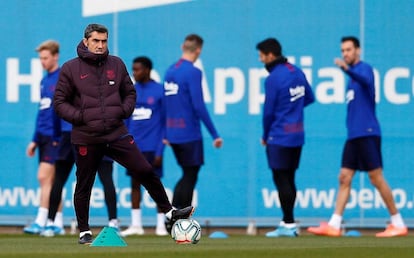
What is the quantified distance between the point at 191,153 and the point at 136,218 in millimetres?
1548

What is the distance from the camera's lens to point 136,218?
742 inches

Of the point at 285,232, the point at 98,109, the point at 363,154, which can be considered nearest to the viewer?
the point at 98,109

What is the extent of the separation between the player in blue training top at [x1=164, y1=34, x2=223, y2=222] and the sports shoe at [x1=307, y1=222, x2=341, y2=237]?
4.70ft

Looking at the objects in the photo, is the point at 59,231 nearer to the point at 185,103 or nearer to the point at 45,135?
the point at 45,135

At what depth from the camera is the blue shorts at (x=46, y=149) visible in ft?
60.8

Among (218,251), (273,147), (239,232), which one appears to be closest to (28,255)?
(218,251)

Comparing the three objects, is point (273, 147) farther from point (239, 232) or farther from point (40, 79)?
point (40, 79)

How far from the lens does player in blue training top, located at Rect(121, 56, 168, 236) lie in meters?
18.7

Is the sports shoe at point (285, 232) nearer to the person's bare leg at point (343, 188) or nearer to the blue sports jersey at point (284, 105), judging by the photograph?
the person's bare leg at point (343, 188)

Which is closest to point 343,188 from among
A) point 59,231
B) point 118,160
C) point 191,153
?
point 191,153

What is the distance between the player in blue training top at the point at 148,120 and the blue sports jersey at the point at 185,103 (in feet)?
2.65

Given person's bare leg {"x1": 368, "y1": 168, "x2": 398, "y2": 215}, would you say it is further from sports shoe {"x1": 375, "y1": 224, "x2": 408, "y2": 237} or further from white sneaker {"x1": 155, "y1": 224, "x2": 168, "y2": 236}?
white sneaker {"x1": 155, "y1": 224, "x2": 168, "y2": 236}

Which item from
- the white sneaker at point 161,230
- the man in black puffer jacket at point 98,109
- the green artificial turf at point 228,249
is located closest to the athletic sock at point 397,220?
the green artificial turf at point 228,249

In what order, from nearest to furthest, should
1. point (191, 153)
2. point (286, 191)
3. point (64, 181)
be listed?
point (286, 191), point (191, 153), point (64, 181)
